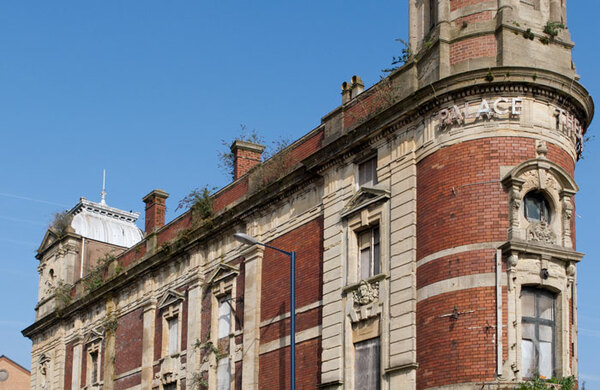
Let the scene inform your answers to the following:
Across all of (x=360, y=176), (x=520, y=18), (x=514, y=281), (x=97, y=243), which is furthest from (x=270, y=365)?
(x=97, y=243)

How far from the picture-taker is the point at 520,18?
27906 mm

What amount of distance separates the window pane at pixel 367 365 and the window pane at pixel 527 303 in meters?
4.24

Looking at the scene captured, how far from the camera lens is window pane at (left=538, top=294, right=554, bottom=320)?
25.6 meters

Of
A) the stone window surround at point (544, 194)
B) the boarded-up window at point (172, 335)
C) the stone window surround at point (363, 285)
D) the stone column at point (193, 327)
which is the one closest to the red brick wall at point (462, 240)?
the stone window surround at point (544, 194)

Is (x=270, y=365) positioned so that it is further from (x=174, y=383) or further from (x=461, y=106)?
(x=461, y=106)

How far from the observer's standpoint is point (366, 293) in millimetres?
28297

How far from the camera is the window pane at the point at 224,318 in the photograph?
3531 centimetres

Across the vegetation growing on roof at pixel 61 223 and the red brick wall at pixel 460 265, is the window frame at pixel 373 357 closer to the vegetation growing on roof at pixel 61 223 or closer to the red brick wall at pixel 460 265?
the red brick wall at pixel 460 265

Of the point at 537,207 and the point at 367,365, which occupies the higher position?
the point at 537,207

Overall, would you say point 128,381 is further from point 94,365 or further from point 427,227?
point 427,227

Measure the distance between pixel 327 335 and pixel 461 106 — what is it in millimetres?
7402

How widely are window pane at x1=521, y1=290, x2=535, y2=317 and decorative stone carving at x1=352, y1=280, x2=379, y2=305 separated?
421 centimetres

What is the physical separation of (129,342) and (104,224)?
1479 cm

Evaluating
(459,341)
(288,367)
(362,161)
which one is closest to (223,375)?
(288,367)
